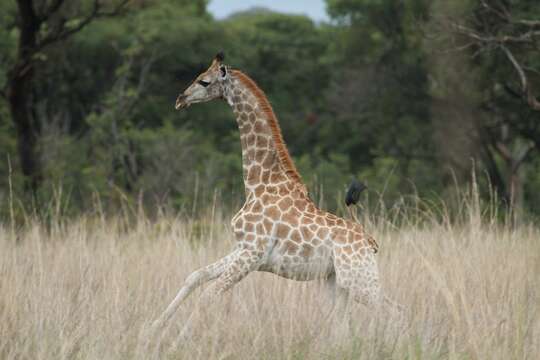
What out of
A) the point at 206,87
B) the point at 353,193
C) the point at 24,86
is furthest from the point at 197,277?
the point at 24,86

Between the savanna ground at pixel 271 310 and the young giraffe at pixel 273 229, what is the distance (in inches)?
8.5

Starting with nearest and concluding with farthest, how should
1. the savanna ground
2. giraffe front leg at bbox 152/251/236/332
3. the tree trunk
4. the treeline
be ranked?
the savanna ground < giraffe front leg at bbox 152/251/236/332 < the tree trunk < the treeline

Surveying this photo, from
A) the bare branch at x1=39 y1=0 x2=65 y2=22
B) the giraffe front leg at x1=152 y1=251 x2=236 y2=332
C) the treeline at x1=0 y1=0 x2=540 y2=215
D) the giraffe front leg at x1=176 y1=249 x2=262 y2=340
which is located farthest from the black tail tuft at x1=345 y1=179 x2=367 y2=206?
the bare branch at x1=39 y1=0 x2=65 y2=22

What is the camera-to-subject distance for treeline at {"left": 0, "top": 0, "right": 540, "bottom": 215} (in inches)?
607

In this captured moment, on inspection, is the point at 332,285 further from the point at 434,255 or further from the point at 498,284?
the point at 434,255

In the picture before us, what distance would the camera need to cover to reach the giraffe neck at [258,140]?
19.1ft

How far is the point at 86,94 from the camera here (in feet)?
102

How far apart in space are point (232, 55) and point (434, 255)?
24879 mm

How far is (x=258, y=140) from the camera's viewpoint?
19.2 ft

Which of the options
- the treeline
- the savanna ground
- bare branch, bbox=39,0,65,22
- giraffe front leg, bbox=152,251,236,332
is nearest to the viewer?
the savanna ground

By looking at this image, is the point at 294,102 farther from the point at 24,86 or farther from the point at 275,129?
the point at 275,129

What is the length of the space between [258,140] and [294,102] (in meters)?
28.9

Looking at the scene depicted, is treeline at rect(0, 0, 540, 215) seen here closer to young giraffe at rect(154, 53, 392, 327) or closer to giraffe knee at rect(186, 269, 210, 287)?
young giraffe at rect(154, 53, 392, 327)

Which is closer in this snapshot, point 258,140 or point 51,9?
point 258,140
